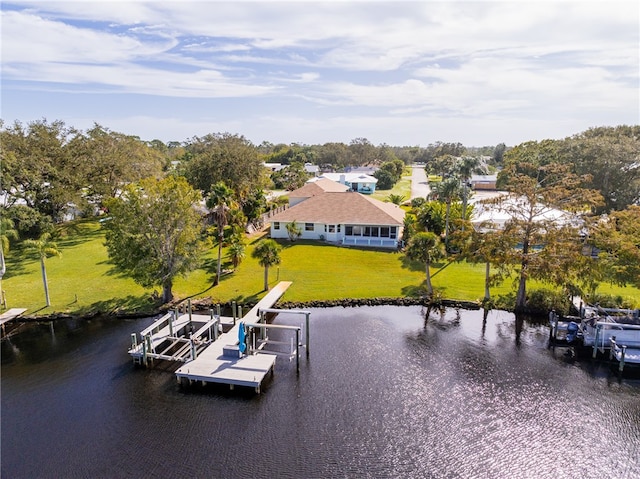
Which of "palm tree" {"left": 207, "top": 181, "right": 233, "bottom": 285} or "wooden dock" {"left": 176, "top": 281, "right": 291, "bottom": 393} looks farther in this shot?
"palm tree" {"left": 207, "top": 181, "right": 233, "bottom": 285}

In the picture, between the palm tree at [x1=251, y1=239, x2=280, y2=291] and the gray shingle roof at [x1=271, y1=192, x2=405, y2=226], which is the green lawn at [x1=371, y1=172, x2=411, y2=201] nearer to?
the gray shingle roof at [x1=271, y1=192, x2=405, y2=226]

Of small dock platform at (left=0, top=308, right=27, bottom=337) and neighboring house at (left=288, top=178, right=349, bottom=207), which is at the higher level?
neighboring house at (left=288, top=178, right=349, bottom=207)

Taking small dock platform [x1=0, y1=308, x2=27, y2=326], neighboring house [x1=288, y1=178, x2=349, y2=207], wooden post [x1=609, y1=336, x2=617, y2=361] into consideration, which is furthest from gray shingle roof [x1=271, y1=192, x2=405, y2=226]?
small dock platform [x1=0, y1=308, x2=27, y2=326]

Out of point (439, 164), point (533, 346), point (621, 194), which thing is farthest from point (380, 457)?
point (439, 164)

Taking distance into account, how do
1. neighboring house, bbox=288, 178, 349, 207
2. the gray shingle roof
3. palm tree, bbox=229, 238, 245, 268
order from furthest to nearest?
neighboring house, bbox=288, 178, 349, 207 < the gray shingle roof < palm tree, bbox=229, 238, 245, 268

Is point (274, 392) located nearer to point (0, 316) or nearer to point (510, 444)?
point (510, 444)

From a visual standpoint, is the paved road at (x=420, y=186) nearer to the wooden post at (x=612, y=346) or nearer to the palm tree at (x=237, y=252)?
the palm tree at (x=237, y=252)

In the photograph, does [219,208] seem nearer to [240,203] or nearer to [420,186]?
[240,203]
